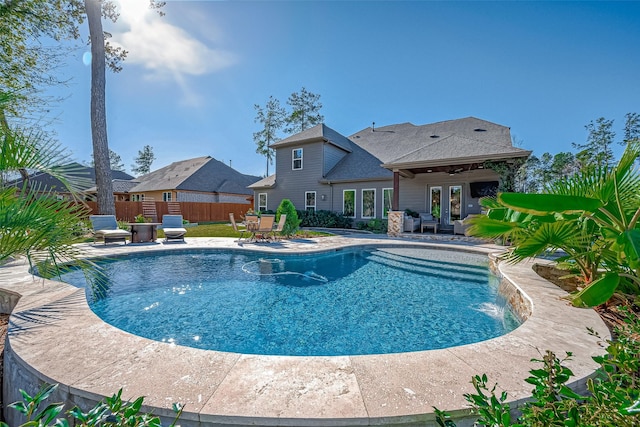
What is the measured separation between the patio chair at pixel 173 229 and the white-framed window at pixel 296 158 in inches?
355

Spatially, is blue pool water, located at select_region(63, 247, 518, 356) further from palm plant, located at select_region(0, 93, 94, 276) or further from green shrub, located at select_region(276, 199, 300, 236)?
green shrub, located at select_region(276, 199, 300, 236)

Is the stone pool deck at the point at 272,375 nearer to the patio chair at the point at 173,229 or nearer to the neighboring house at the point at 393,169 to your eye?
the patio chair at the point at 173,229

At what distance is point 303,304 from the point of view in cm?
502

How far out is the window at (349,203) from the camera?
17.1 m

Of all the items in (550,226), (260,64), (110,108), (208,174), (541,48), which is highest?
(260,64)

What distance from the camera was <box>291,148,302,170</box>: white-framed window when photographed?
745 inches

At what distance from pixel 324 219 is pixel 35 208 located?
1557cm

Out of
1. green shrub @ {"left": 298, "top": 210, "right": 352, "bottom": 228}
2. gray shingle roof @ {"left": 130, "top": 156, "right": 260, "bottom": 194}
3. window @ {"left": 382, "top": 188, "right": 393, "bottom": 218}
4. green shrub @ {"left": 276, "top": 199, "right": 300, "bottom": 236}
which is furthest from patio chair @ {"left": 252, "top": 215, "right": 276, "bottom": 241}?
gray shingle roof @ {"left": 130, "top": 156, "right": 260, "bottom": 194}

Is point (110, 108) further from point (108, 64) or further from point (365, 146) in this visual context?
point (365, 146)

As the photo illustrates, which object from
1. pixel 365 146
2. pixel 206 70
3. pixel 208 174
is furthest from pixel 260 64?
pixel 208 174

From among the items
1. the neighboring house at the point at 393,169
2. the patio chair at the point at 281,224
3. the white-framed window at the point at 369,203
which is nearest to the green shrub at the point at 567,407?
the patio chair at the point at 281,224

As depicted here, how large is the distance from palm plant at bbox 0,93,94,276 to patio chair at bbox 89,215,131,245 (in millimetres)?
8335

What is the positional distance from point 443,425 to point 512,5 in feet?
39.6

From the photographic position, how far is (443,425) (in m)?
1.02
